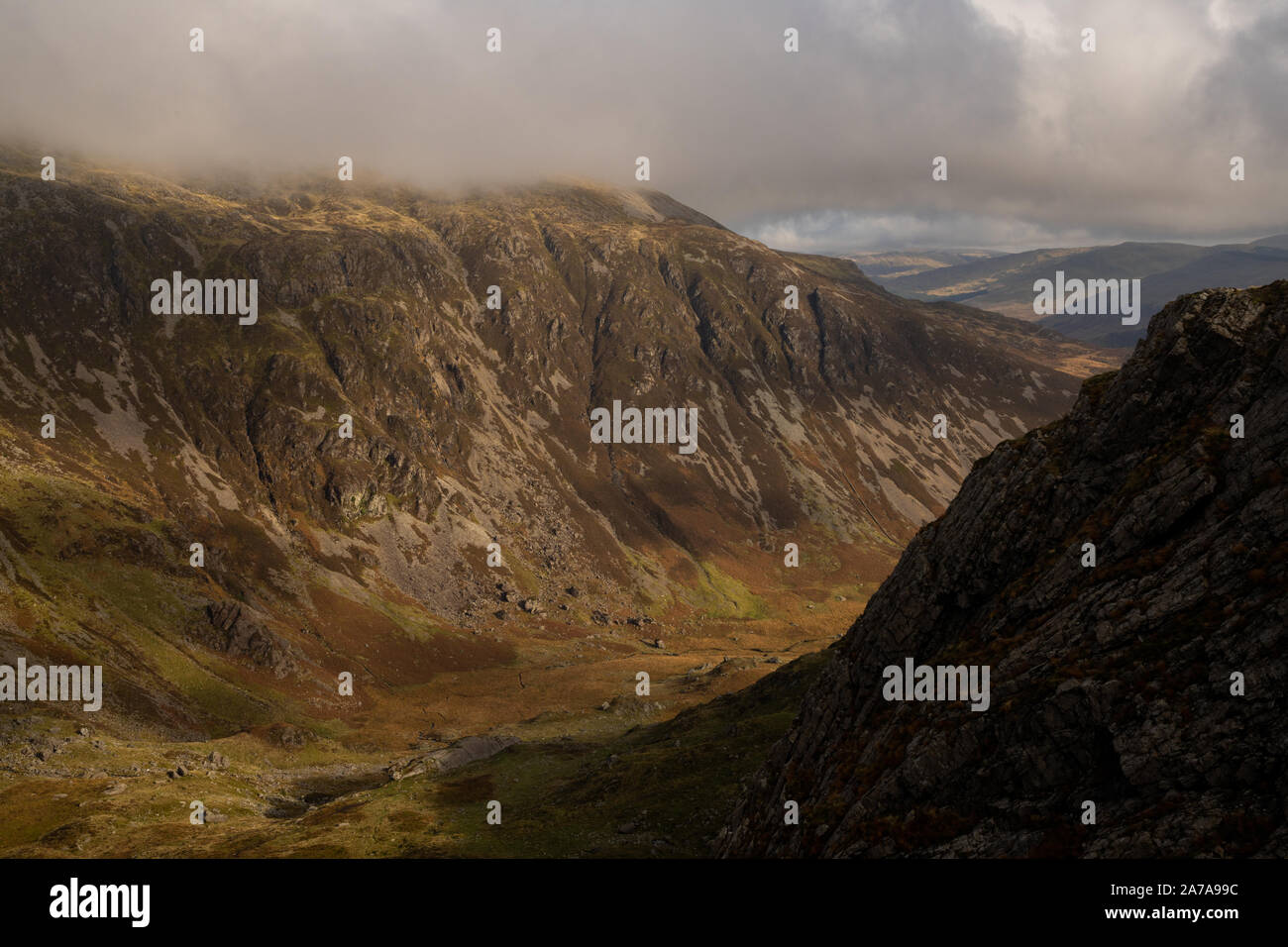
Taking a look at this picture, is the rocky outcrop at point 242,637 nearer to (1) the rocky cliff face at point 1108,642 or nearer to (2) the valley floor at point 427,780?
(2) the valley floor at point 427,780

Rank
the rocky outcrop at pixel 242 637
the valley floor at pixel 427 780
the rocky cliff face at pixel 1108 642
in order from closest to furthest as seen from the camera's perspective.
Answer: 1. the rocky cliff face at pixel 1108 642
2. the valley floor at pixel 427 780
3. the rocky outcrop at pixel 242 637

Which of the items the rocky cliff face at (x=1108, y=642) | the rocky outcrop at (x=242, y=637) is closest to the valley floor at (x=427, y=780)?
the rocky outcrop at (x=242, y=637)

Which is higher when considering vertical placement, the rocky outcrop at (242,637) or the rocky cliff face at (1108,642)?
the rocky cliff face at (1108,642)

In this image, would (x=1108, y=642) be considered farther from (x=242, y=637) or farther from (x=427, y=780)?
(x=242, y=637)

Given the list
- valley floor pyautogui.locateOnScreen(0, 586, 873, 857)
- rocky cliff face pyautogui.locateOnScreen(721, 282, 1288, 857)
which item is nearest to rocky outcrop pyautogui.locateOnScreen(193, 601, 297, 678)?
valley floor pyautogui.locateOnScreen(0, 586, 873, 857)

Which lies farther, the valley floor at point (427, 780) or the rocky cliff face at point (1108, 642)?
the valley floor at point (427, 780)

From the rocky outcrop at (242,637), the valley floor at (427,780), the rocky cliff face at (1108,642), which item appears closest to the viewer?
the rocky cliff face at (1108,642)
